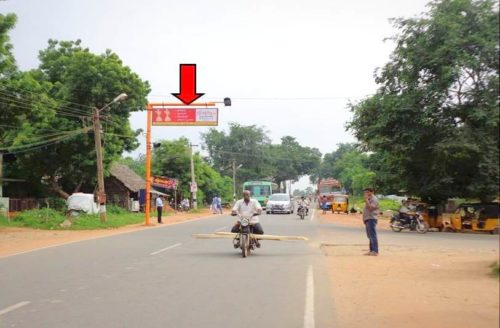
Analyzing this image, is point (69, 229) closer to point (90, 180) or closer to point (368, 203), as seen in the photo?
point (90, 180)

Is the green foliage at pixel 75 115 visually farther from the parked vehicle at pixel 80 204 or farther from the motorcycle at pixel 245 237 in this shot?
the motorcycle at pixel 245 237

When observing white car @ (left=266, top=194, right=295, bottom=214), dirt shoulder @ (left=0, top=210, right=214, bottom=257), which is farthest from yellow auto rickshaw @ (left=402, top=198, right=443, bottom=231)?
white car @ (left=266, top=194, right=295, bottom=214)

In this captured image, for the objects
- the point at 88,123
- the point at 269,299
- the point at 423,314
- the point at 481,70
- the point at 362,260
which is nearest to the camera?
the point at 481,70

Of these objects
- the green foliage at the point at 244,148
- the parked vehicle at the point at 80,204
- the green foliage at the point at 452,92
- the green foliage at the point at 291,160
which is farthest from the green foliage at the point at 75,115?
the green foliage at the point at 291,160

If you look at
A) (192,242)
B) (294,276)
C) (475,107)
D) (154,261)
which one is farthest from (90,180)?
(475,107)

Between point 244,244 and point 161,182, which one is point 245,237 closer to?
point 244,244

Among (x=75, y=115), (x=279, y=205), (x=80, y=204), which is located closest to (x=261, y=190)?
(x=279, y=205)

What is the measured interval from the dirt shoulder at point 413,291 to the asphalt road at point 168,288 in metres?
0.21

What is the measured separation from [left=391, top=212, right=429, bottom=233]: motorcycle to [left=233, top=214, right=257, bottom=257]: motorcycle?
8985mm

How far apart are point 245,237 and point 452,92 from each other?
10.2 metres

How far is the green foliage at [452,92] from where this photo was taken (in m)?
2.76

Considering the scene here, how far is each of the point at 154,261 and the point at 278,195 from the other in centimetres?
3350

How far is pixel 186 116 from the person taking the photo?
1091 inches

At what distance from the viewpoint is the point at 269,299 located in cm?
793
